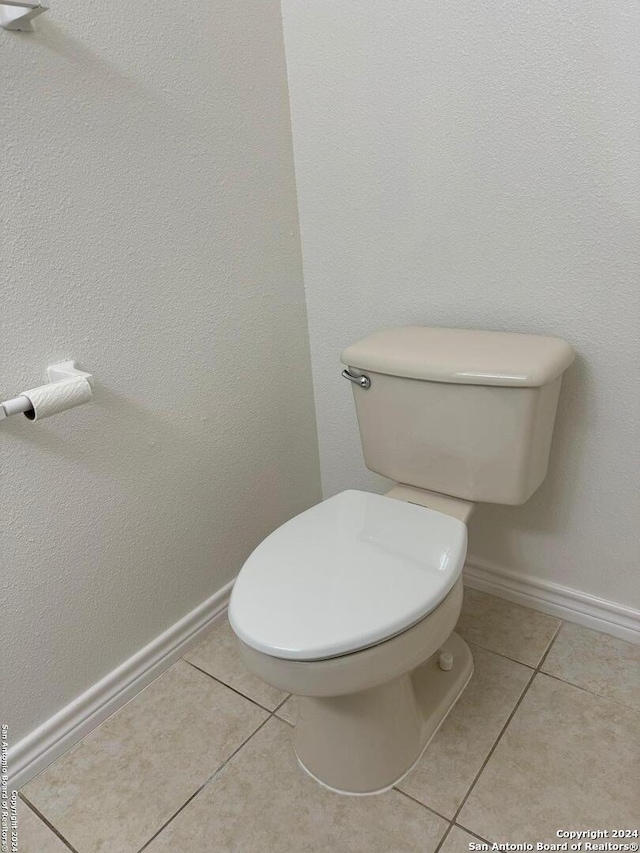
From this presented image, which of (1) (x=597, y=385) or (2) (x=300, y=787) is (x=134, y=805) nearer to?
(2) (x=300, y=787)

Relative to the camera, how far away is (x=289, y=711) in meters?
1.26

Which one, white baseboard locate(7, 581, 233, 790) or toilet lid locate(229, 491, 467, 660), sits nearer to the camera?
toilet lid locate(229, 491, 467, 660)

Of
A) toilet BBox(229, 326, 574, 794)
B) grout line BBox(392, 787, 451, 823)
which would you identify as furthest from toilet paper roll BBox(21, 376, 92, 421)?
grout line BBox(392, 787, 451, 823)

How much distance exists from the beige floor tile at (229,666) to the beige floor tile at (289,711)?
0.7 inches

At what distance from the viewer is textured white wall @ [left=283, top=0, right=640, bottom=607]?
1.03m

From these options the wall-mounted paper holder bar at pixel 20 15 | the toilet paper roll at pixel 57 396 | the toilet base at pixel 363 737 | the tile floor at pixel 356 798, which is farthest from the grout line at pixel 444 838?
the wall-mounted paper holder bar at pixel 20 15

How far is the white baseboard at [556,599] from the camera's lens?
133cm

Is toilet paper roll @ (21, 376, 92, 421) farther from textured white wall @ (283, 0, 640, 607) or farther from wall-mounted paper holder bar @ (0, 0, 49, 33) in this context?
textured white wall @ (283, 0, 640, 607)

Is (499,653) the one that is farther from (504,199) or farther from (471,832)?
(504,199)

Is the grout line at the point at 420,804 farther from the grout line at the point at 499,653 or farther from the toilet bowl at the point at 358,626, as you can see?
the grout line at the point at 499,653

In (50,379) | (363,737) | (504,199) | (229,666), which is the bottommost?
(229,666)

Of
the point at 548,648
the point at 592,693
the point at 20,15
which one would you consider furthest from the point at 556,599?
the point at 20,15

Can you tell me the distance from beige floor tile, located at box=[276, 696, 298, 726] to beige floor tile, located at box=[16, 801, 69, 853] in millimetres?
439

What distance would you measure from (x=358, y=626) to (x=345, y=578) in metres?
Result: 0.11
